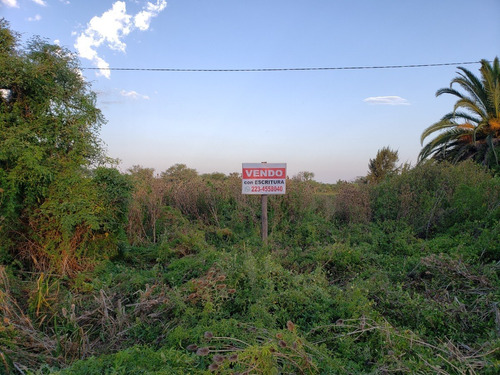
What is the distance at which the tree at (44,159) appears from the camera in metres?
5.51

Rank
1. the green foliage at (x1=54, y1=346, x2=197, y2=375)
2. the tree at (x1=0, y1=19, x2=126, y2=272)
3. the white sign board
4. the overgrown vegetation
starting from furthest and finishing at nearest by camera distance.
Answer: the white sign board → the tree at (x1=0, y1=19, x2=126, y2=272) → the overgrown vegetation → the green foliage at (x1=54, y1=346, x2=197, y2=375)

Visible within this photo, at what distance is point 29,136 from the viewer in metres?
5.57

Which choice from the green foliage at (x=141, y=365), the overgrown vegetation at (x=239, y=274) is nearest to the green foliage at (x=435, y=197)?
the overgrown vegetation at (x=239, y=274)

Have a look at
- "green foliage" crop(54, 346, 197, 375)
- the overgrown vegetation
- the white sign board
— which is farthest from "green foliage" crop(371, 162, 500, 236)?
"green foliage" crop(54, 346, 197, 375)

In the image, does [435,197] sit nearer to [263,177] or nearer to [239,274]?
[263,177]

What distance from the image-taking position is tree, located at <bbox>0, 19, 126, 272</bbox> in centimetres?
551

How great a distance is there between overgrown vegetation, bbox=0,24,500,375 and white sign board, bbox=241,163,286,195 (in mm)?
1135

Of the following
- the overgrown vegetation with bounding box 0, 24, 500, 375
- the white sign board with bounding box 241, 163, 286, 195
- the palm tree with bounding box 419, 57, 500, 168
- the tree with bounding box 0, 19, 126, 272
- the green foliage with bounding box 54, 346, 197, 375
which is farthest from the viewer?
the palm tree with bounding box 419, 57, 500, 168

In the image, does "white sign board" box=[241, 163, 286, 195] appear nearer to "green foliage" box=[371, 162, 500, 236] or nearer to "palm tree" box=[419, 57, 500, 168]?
"green foliage" box=[371, 162, 500, 236]

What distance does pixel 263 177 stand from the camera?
7434 millimetres

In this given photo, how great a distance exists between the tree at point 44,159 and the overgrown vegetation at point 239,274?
37 mm

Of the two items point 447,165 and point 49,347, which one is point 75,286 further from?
point 447,165

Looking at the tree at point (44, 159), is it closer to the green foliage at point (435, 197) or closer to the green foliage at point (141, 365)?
the green foliage at point (141, 365)

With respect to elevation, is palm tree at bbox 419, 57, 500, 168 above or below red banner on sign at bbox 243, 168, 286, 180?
above
